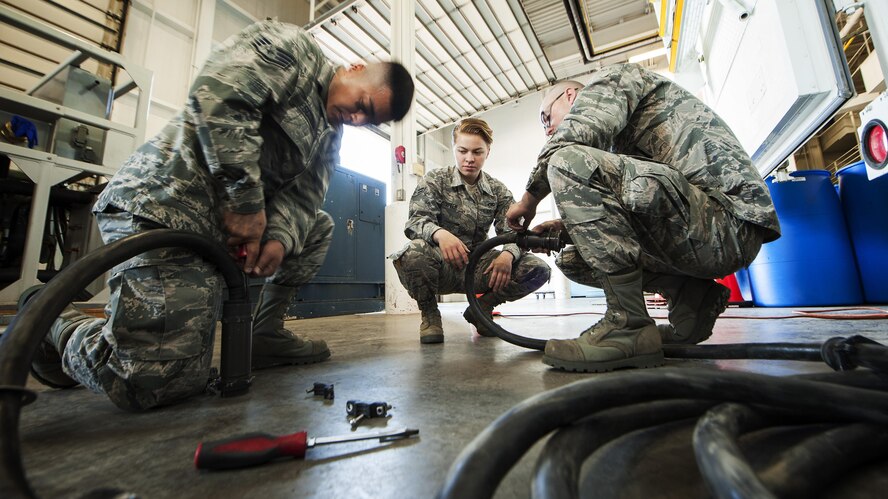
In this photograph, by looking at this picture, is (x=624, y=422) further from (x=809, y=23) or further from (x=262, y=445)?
(x=809, y=23)

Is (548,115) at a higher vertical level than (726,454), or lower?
higher

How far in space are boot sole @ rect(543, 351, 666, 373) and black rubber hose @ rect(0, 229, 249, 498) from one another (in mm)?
876

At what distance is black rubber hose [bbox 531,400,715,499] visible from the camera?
0.98ft

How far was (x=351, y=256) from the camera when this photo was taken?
3666mm

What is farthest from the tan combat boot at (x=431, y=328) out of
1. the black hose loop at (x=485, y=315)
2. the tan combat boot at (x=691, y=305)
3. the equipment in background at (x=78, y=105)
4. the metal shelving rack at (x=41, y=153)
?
the equipment in background at (x=78, y=105)

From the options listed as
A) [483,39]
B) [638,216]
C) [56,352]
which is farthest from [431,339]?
[483,39]

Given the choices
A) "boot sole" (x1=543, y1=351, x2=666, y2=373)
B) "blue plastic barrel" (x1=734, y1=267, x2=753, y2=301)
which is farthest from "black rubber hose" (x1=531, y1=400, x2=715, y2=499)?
"blue plastic barrel" (x1=734, y1=267, x2=753, y2=301)

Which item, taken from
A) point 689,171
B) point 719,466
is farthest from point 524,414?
point 689,171

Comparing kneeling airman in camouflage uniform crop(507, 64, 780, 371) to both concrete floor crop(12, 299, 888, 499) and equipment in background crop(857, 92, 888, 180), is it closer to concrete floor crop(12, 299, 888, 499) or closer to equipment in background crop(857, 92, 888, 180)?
concrete floor crop(12, 299, 888, 499)

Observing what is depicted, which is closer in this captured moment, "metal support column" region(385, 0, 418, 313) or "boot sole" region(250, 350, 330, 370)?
"boot sole" region(250, 350, 330, 370)

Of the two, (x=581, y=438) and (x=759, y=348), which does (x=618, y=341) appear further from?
(x=581, y=438)

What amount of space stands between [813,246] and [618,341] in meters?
2.53

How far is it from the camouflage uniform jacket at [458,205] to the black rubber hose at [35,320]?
3.72 feet

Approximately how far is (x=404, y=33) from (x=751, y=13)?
3.15 meters
